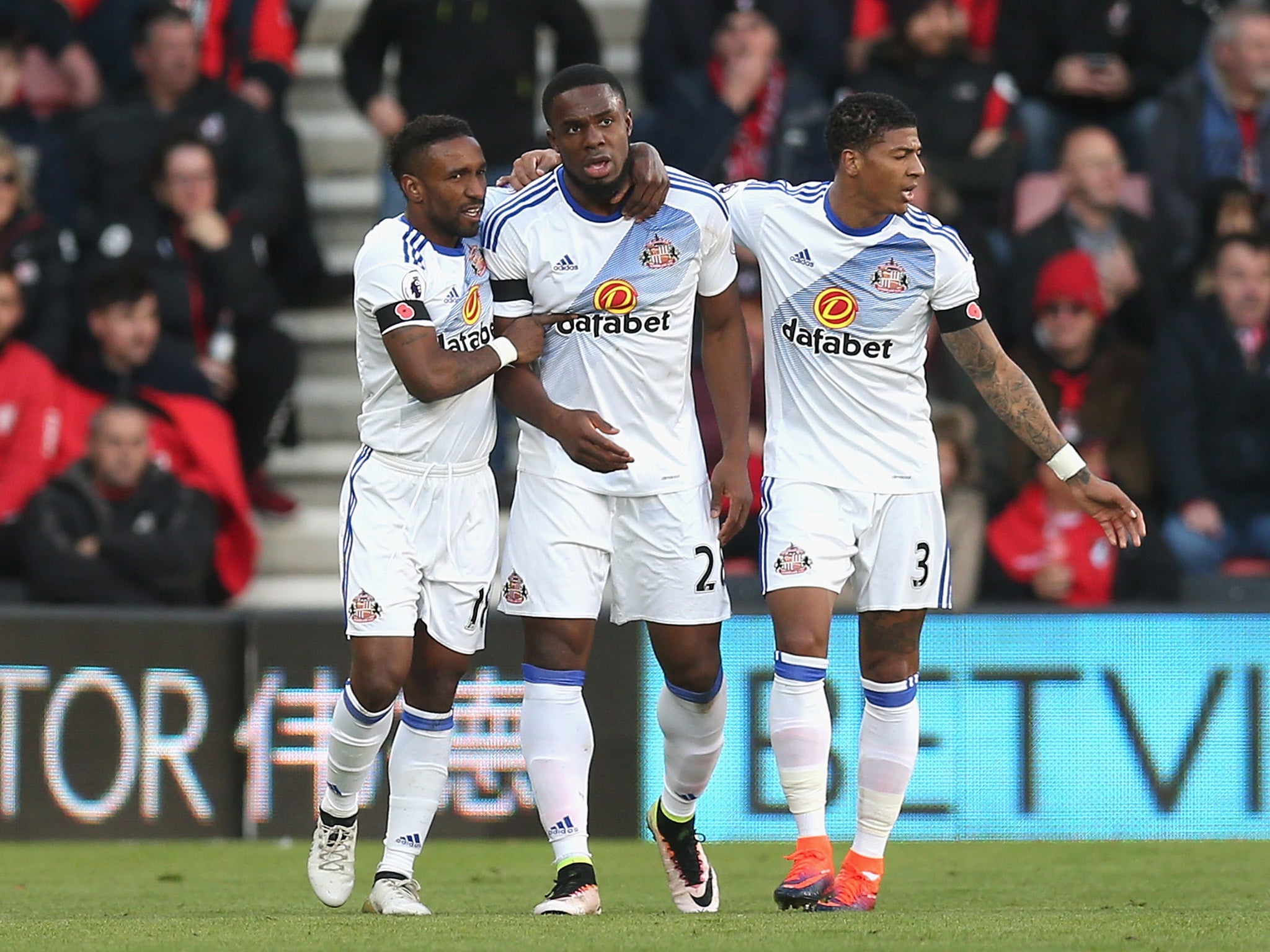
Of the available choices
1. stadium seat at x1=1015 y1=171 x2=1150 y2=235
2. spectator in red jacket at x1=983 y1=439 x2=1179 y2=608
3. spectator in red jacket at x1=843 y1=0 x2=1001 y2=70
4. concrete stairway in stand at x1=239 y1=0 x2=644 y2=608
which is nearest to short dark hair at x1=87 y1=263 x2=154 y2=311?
concrete stairway in stand at x1=239 y1=0 x2=644 y2=608

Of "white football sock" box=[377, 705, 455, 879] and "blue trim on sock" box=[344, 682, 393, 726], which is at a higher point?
"blue trim on sock" box=[344, 682, 393, 726]

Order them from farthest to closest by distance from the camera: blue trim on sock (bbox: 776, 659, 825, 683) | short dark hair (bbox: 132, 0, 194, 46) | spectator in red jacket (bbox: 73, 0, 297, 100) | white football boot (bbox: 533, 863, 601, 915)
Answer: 1. spectator in red jacket (bbox: 73, 0, 297, 100)
2. short dark hair (bbox: 132, 0, 194, 46)
3. blue trim on sock (bbox: 776, 659, 825, 683)
4. white football boot (bbox: 533, 863, 601, 915)

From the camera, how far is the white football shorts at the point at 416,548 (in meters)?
6.97

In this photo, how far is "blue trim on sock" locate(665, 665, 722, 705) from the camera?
725 cm

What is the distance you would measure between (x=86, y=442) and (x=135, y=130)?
2.34 metres

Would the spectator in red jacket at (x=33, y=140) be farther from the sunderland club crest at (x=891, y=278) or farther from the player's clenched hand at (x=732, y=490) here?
the sunderland club crest at (x=891, y=278)

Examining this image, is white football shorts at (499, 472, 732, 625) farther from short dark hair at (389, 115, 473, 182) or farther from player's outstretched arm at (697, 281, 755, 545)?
short dark hair at (389, 115, 473, 182)

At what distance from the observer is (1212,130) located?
12453 millimetres

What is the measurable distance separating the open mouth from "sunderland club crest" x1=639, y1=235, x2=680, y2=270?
0.90 feet

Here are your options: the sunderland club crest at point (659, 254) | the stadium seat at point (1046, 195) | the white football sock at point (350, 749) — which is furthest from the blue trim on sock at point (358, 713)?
the stadium seat at point (1046, 195)

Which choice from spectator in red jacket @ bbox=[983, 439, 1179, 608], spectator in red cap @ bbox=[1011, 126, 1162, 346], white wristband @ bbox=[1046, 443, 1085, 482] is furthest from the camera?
spectator in red cap @ bbox=[1011, 126, 1162, 346]

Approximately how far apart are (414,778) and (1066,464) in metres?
2.25

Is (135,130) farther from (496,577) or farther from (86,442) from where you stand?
(496,577)

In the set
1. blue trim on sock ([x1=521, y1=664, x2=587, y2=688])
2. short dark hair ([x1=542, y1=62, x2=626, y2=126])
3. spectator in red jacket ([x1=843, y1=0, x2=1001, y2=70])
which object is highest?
spectator in red jacket ([x1=843, y1=0, x2=1001, y2=70])
